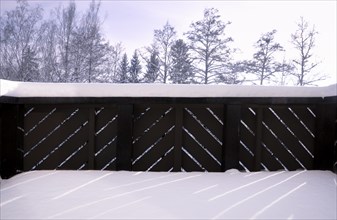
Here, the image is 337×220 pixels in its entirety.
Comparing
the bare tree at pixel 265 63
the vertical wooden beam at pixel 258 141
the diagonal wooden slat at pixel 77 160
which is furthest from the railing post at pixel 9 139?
the bare tree at pixel 265 63

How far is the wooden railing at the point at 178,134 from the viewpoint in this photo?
3.67 m

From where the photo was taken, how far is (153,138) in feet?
12.5

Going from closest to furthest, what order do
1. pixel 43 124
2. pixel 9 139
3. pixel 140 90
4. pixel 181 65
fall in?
pixel 9 139 → pixel 140 90 → pixel 43 124 → pixel 181 65

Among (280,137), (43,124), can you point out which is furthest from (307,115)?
(43,124)

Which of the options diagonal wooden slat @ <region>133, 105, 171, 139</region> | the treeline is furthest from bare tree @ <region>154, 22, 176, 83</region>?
diagonal wooden slat @ <region>133, 105, 171, 139</region>

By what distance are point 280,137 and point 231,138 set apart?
2.62ft

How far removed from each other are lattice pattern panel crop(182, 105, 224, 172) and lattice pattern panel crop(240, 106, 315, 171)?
38 centimetres

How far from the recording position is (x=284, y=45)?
2217cm

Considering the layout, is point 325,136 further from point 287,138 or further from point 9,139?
point 9,139

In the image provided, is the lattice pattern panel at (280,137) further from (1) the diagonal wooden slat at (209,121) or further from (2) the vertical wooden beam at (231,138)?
(1) the diagonal wooden slat at (209,121)

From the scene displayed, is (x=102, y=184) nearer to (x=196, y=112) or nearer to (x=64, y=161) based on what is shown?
(x=64, y=161)

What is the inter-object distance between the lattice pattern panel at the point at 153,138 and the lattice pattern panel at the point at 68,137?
347mm

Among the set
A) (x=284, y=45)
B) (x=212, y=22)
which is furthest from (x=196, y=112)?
(x=284, y=45)

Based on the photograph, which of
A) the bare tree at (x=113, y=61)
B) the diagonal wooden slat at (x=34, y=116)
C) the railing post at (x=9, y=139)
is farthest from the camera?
the bare tree at (x=113, y=61)
